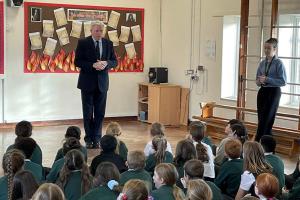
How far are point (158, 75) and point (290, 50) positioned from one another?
2896 millimetres

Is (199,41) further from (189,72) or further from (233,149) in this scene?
(233,149)

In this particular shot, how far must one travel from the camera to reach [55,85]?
9.16 m

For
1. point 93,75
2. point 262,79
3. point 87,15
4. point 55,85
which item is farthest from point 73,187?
point 87,15

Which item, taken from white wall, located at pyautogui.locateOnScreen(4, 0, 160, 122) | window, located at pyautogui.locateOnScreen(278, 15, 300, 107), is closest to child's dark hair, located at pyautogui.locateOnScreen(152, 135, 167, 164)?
window, located at pyautogui.locateOnScreen(278, 15, 300, 107)

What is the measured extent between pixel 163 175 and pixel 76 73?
21.2 feet

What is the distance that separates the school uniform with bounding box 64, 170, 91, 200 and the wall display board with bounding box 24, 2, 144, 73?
5.72m

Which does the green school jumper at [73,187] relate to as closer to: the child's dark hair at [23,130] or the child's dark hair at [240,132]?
the child's dark hair at [23,130]

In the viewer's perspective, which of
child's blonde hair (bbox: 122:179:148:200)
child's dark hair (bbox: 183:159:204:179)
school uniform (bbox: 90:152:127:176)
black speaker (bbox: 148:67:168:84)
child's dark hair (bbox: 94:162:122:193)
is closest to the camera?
child's blonde hair (bbox: 122:179:148:200)

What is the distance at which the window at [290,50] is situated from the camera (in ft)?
24.4

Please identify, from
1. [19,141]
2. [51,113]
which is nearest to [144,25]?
[51,113]

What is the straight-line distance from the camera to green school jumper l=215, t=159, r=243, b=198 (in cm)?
390

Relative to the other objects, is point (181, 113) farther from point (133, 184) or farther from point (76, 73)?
point (133, 184)

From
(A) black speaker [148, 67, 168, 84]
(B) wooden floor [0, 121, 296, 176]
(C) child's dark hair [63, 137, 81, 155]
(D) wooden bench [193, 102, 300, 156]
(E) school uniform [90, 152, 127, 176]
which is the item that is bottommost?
(B) wooden floor [0, 121, 296, 176]

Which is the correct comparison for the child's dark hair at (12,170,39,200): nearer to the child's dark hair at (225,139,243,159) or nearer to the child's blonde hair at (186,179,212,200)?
the child's blonde hair at (186,179,212,200)
